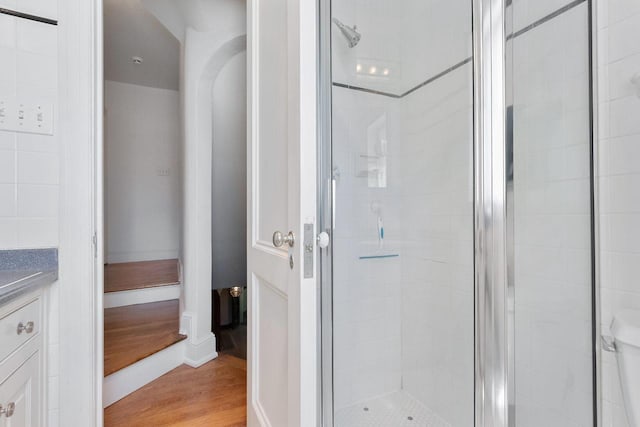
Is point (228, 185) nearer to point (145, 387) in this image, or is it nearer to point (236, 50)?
point (236, 50)

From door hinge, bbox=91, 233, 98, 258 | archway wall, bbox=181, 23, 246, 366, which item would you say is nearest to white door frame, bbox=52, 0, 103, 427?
door hinge, bbox=91, 233, 98, 258

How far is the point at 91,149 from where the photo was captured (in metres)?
1.25

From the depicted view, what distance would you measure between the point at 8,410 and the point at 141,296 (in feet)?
7.11

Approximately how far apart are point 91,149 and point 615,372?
71.2 inches

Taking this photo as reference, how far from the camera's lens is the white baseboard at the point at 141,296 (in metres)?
2.74

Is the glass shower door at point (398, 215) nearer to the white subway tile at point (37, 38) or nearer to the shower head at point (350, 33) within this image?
the shower head at point (350, 33)

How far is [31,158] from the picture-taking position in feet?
3.88

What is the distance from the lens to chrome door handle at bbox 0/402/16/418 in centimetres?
83

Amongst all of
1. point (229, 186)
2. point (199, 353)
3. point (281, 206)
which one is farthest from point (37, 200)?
point (229, 186)

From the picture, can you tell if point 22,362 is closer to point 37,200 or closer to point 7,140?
point 37,200

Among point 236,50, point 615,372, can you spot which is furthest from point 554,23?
point 236,50

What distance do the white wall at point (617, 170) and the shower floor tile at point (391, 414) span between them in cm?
62

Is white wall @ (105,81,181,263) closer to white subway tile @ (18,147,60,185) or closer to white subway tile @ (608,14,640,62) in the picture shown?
white subway tile @ (18,147,60,185)

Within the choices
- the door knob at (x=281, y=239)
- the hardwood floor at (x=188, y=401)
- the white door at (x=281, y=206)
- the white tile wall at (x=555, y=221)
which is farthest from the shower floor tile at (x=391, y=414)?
the hardwood floor at (x=188, y=401)
